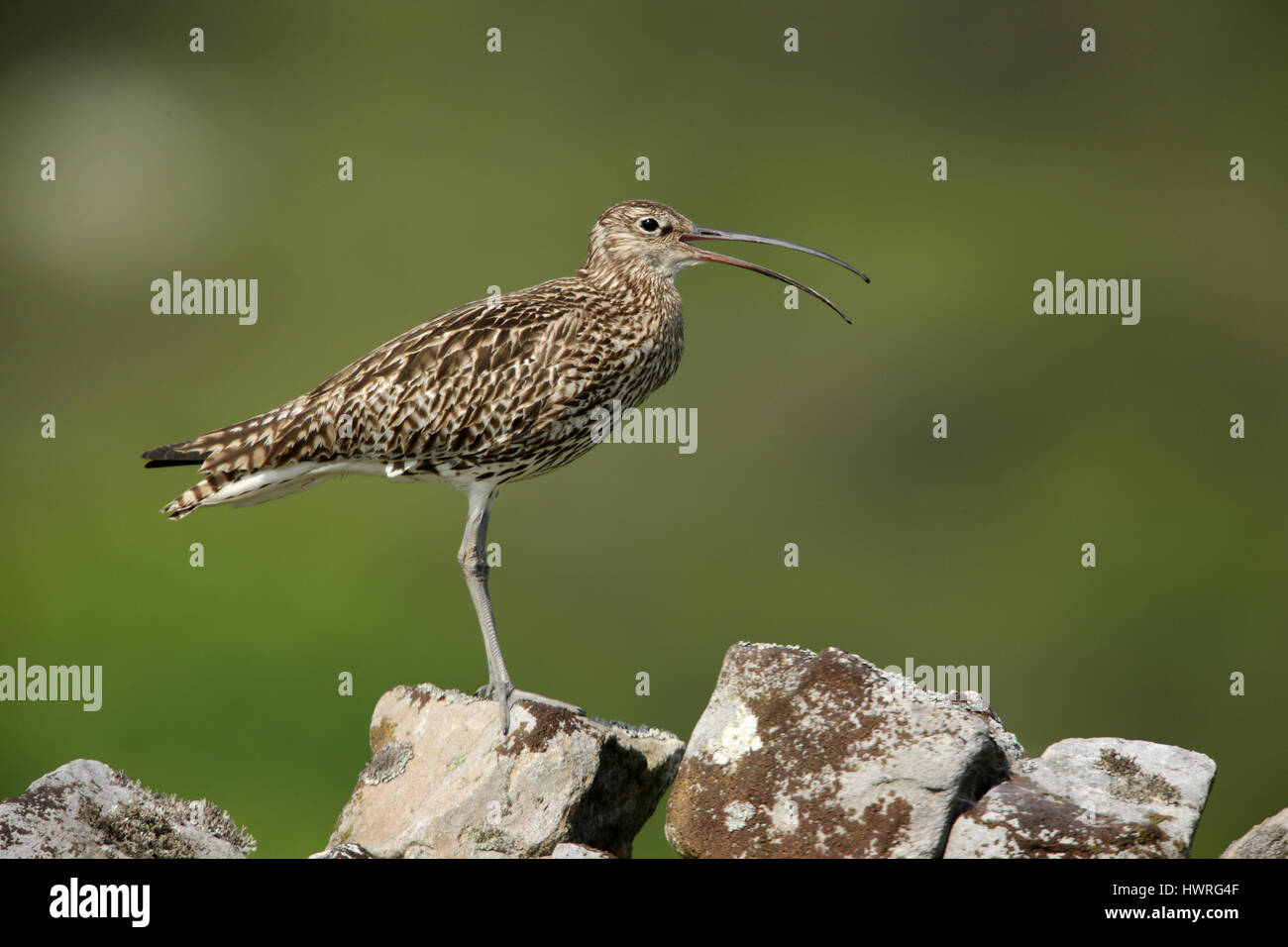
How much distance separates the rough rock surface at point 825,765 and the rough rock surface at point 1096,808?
17cm

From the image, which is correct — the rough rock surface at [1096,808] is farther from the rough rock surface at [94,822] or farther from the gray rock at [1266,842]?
the rough rock surface at [94,822]

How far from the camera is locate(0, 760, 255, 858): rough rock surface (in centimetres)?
868

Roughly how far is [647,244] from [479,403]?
75.5 inches

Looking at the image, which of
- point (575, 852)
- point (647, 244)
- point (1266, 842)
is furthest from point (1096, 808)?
point (647, 244)

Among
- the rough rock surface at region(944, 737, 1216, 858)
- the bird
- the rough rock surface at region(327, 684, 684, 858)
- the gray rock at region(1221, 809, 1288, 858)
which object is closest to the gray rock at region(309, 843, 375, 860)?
the rough rock surface at region(327, 684, 684, 858)

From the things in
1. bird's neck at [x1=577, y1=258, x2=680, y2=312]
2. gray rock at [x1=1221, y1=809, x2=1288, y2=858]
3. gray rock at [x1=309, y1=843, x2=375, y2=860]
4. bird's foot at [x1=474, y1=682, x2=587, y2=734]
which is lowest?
gray rock at [x1=309, y1=843, x2=375, y2=860]

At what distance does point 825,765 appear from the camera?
8.65 m

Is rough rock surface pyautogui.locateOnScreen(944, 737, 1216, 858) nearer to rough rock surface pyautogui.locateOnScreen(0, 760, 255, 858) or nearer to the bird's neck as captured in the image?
the bird's neck

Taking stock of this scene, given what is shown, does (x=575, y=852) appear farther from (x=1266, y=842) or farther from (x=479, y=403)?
(x=1266, y=842)

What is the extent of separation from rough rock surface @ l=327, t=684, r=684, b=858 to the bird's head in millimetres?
3510

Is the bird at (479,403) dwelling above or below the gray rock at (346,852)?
above

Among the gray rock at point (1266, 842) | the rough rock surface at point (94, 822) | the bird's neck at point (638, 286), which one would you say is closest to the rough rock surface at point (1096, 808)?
the gray rock at point (1266, 842)

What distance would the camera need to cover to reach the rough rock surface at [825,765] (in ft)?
27.6

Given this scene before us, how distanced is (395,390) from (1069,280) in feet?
93.7
